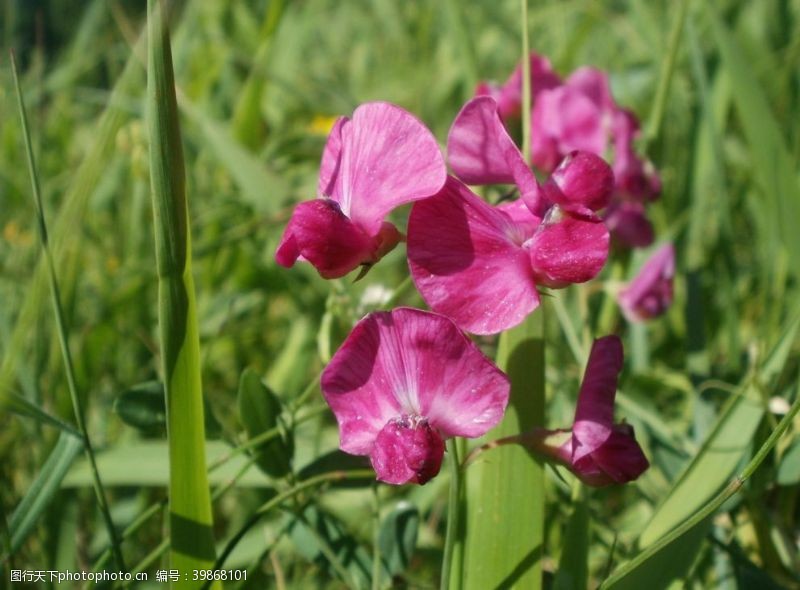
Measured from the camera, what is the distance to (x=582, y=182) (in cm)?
70

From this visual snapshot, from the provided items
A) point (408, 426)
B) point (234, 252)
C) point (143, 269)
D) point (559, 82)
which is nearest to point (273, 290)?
point (234, 252)

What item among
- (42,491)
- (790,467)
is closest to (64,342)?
(42,491)

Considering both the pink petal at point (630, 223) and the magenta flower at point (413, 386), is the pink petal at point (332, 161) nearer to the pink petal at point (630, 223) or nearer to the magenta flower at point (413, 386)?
the magenta flower at point (413, 386)

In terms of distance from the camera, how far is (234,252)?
164 centimetres

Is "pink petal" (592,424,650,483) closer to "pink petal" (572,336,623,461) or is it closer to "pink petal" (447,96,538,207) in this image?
"pink petal" (572,336,623,461)

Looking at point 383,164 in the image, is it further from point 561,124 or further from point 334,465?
point 561,124

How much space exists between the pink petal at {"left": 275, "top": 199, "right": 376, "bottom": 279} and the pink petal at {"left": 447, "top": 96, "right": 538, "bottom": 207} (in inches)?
4.2

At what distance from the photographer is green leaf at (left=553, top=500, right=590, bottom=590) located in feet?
2.41

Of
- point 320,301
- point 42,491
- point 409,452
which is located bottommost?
point 320,301

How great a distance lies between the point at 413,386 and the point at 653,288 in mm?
603

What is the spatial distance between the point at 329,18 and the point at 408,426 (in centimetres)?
369

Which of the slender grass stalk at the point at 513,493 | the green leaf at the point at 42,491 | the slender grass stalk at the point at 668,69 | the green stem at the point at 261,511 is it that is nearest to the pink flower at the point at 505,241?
the slender grass stalk at the point at 513,493

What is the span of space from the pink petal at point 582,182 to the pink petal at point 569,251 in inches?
0.7

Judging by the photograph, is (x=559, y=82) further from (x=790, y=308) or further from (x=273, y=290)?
(x=273, y=290)
